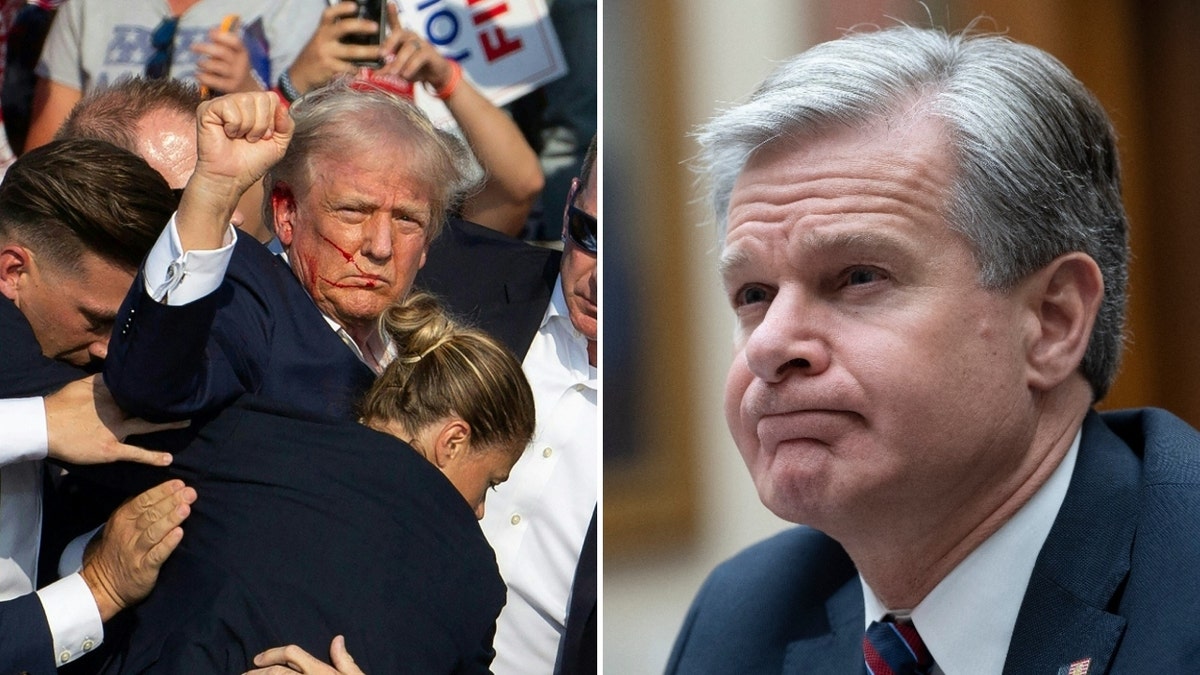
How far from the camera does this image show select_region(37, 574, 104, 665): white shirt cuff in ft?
6.45

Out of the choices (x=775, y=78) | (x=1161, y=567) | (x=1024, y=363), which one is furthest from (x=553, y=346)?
(x=1161, y=567)

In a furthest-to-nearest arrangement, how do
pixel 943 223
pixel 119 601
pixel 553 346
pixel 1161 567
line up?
pixel 553 346
pixel 119 601
pixel 943 223
pixel 1161 567

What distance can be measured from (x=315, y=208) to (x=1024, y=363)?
109 centimetres

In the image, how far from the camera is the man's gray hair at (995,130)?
1.82 metres

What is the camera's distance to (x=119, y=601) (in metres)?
1.98

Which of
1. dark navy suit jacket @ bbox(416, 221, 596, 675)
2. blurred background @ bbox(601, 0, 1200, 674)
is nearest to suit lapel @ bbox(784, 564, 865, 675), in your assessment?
dark navy suit jacket @ bbox(416, 221, 596, 675)

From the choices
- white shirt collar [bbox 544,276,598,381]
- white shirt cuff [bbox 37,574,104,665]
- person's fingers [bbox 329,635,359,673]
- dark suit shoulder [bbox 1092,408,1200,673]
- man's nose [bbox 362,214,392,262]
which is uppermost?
man's nose [bbox 362,214,392,262]

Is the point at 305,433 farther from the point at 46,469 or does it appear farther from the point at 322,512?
the point at 46,469

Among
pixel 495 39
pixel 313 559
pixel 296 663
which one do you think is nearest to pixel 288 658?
pixel 296 663

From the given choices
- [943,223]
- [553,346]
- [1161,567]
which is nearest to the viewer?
[1161,567]

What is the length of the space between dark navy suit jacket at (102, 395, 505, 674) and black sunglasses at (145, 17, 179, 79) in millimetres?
612

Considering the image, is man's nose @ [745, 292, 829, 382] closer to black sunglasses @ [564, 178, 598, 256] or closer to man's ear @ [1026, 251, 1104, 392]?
man's ear @ [1026, 251, 1104, 392]

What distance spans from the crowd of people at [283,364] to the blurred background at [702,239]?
1.00 ft

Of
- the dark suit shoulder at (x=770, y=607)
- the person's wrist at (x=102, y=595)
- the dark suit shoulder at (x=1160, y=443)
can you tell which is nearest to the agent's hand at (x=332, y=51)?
the person's wrist at (x=102, y=595)
